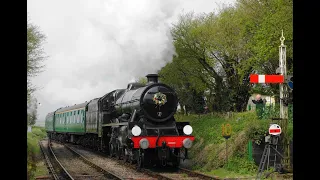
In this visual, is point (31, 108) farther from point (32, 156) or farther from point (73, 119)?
point (32, 156)

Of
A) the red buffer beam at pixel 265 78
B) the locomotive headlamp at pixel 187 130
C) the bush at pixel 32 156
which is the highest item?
the red buffer beam at pixel 265 78

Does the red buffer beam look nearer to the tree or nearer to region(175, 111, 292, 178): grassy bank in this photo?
region(175, 111, 292, 178): grassy bank

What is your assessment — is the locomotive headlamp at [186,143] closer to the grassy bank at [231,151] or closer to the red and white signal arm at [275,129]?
the grassy bank at [231,151]

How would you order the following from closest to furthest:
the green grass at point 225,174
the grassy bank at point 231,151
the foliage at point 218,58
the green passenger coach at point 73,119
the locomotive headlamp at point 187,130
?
the green grass at point 225,174, the grassy bank at point 231,151, the locomotive headlamp at point 187,130, the green passenger coach at point 73,119, the foliage at point 218,58

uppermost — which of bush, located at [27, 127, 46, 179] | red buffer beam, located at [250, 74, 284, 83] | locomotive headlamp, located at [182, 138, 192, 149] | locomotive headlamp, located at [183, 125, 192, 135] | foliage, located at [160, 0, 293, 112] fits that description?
foliage, located at [160, 0, 293, 112]

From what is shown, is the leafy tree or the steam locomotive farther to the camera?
the leafy tree

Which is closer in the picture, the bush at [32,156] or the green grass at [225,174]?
the bush at [32,156]

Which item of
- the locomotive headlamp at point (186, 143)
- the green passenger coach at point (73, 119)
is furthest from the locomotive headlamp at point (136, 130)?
the green passenger coach at point (73, 119)

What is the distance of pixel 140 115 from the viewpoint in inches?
651

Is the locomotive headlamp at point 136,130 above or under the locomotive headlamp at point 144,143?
above

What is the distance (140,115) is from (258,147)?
15.8 feet

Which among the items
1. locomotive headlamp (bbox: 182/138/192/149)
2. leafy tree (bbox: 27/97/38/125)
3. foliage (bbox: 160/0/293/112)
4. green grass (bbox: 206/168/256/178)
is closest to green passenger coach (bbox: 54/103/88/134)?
leafy tree (bbox: 27/97/38/125)
